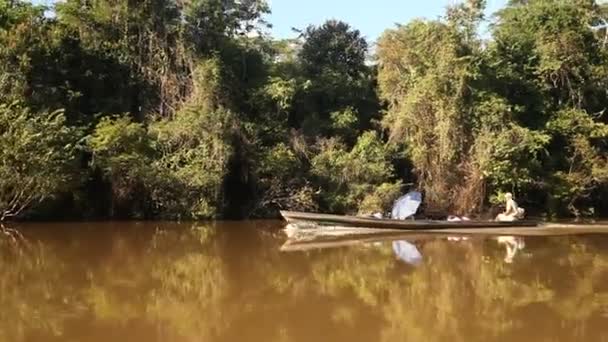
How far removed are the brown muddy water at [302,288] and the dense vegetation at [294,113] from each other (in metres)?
3.60

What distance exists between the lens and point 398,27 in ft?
62.5

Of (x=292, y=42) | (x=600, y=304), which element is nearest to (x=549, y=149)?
(x=292, y=42)

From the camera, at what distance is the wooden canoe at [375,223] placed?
13500 mm

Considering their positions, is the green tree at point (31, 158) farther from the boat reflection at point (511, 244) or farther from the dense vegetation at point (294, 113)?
the boat reflection at point (511, 244)

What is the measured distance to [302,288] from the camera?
842cm

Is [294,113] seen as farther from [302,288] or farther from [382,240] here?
[302,288]

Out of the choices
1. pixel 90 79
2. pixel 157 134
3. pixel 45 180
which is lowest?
pixel 45 180

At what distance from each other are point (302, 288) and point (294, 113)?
452 inches

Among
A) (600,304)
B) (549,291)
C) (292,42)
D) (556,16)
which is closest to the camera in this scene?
(600,304)

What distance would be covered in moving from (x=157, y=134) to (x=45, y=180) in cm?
308

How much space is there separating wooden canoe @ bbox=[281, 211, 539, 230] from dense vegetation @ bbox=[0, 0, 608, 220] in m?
2.91

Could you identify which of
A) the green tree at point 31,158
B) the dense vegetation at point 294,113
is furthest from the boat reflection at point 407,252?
the green tree at point 31,158

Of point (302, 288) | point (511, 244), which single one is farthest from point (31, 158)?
point (511, 244)

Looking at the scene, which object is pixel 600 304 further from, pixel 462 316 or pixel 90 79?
pixel 90 79
